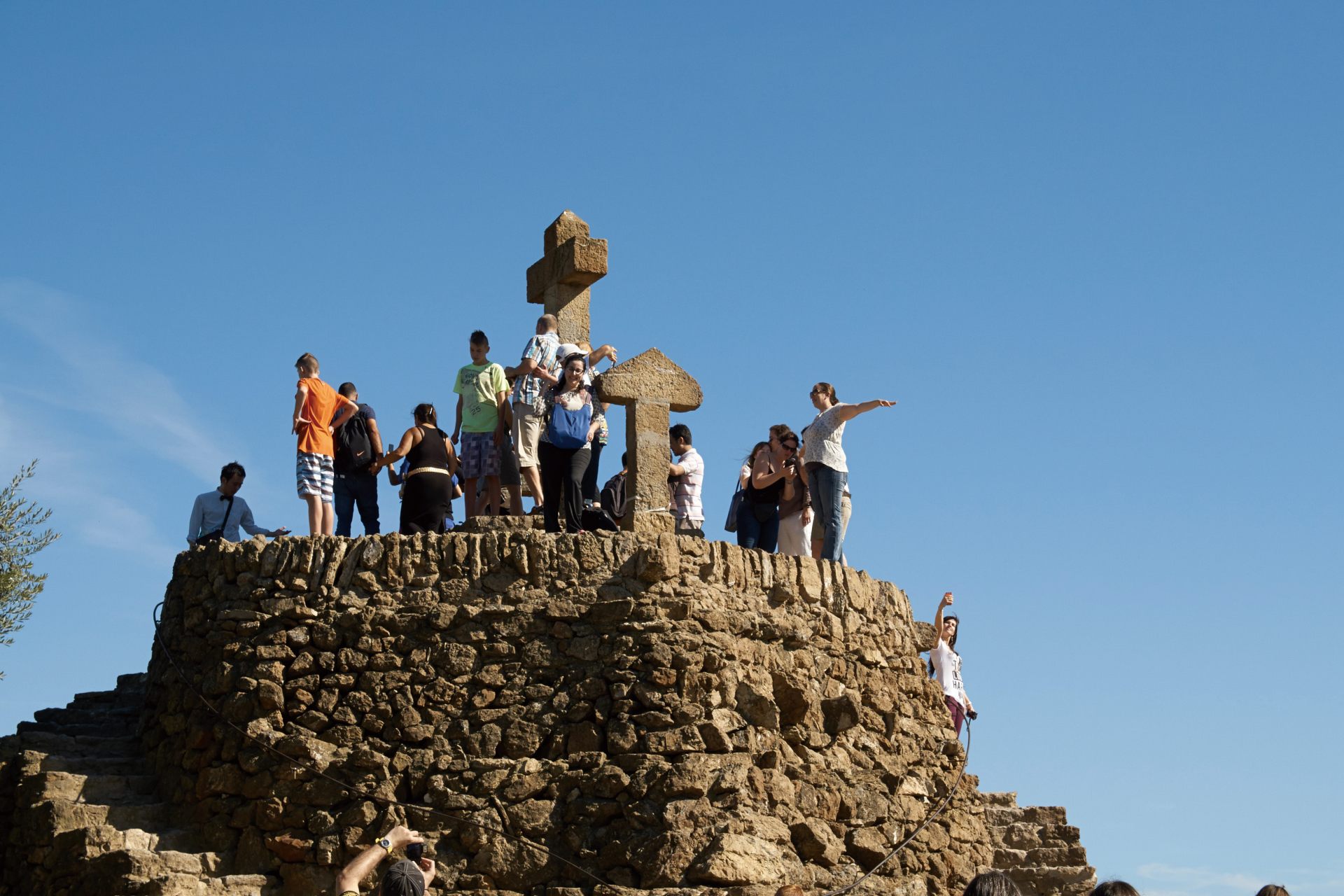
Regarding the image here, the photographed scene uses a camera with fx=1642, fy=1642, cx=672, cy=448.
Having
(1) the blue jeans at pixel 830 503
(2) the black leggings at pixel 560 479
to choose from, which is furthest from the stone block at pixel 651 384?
(1) the blue jeans at pixel 830 503

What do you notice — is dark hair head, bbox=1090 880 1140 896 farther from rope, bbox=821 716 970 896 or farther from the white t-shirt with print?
the white t-shirt with print

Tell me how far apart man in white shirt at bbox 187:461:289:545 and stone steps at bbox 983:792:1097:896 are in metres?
7.03

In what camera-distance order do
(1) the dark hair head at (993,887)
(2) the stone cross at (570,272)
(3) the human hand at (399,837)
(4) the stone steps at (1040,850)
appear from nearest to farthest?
(1) the dark hair head at (993,887)
(3) the human hand at (399,837)
(4) the stone steps at (1040,850)
(2) the stone cross at (570,272)

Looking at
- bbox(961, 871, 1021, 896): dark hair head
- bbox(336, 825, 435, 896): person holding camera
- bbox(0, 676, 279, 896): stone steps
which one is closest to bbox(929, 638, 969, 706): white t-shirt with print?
bbox(0, 676, 279, 896): stone steps

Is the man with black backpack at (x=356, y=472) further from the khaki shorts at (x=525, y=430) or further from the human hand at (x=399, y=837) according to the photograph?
the human hand at (x=399, y=837)

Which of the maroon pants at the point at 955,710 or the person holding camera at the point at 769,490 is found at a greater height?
the person holding camera at the point at 769,490

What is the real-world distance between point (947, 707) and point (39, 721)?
7.95 m

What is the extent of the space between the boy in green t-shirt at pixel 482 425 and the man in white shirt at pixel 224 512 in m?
1.85

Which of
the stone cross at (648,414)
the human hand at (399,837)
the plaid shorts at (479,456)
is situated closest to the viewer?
→ the human hand at (399,837)

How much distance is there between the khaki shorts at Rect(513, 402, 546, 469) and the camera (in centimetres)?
1402

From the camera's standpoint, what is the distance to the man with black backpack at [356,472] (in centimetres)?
1380

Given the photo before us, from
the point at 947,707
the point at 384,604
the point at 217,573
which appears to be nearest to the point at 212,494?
the point at 217,573

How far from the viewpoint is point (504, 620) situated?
11453mm

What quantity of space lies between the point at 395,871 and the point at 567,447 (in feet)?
22.9
